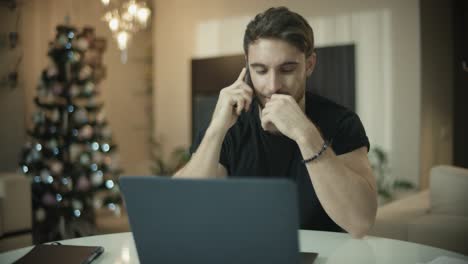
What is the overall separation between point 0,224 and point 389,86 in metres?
2.44

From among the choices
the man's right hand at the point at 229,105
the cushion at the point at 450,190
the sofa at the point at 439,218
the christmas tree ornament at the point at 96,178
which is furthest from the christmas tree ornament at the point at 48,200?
the man's right hand at the point at 229,105

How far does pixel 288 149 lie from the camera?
124 cm

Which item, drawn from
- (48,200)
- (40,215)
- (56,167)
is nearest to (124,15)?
(56,167)

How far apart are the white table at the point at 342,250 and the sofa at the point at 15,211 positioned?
189 centimetres

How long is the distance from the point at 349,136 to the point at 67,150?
2.93 meters

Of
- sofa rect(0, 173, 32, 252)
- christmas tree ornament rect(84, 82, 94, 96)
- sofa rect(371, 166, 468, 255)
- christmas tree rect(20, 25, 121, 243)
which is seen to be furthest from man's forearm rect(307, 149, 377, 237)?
christmas tree ornament rect(84, 82, 94, 96)

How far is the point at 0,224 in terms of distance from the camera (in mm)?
2703

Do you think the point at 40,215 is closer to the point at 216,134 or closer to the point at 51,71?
the point at 51,71

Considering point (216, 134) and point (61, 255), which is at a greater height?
point (216, 134)

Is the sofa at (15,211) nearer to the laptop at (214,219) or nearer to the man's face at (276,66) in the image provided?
the man's face at (276,66)

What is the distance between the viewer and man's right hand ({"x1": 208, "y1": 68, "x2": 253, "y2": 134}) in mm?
1075

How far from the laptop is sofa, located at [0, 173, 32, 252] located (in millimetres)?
2320

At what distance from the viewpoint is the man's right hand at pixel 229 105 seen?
108 centimetres

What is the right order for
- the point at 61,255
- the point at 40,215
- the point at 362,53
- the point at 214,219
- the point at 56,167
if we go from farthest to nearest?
the point at 56,167 < the point at 40,215 < the point at 362,53 < the point at 61,255 < the point at 214,219
